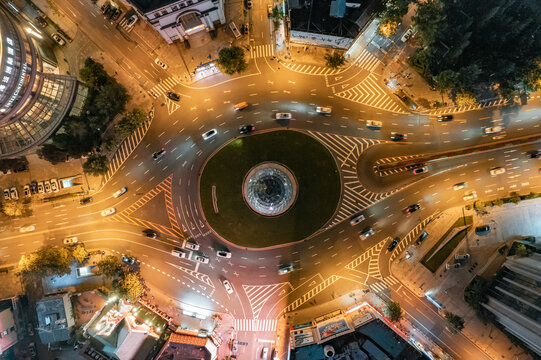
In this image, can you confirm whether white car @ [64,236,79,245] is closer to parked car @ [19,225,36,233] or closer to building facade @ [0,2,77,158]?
parked car @ [19,225,36,233]

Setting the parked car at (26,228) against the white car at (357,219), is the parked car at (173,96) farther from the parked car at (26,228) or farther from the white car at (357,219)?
the white car at (357,219)

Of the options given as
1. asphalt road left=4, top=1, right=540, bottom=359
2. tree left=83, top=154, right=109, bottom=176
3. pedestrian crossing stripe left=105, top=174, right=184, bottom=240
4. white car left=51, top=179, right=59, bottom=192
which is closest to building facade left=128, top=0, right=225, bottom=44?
asphalt road left=4, top=1, right=540, bottom=359

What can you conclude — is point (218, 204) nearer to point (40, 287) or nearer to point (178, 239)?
point (178, 239)

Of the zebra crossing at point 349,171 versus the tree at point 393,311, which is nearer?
the tree at point 393,311

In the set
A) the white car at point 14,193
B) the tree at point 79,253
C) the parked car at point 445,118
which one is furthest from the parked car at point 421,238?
the white car at point 14,193

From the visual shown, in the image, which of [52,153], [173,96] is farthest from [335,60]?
[52,153]

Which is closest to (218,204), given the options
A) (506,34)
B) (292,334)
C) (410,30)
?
(292,334)

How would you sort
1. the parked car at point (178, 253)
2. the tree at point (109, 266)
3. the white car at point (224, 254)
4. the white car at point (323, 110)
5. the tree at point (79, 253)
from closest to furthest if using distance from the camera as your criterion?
the tree at point (109, 266), the tree at point (79, 253), the white car at point (323, 110), the white car at point (224, 254), the parked car at point (178, 253)
